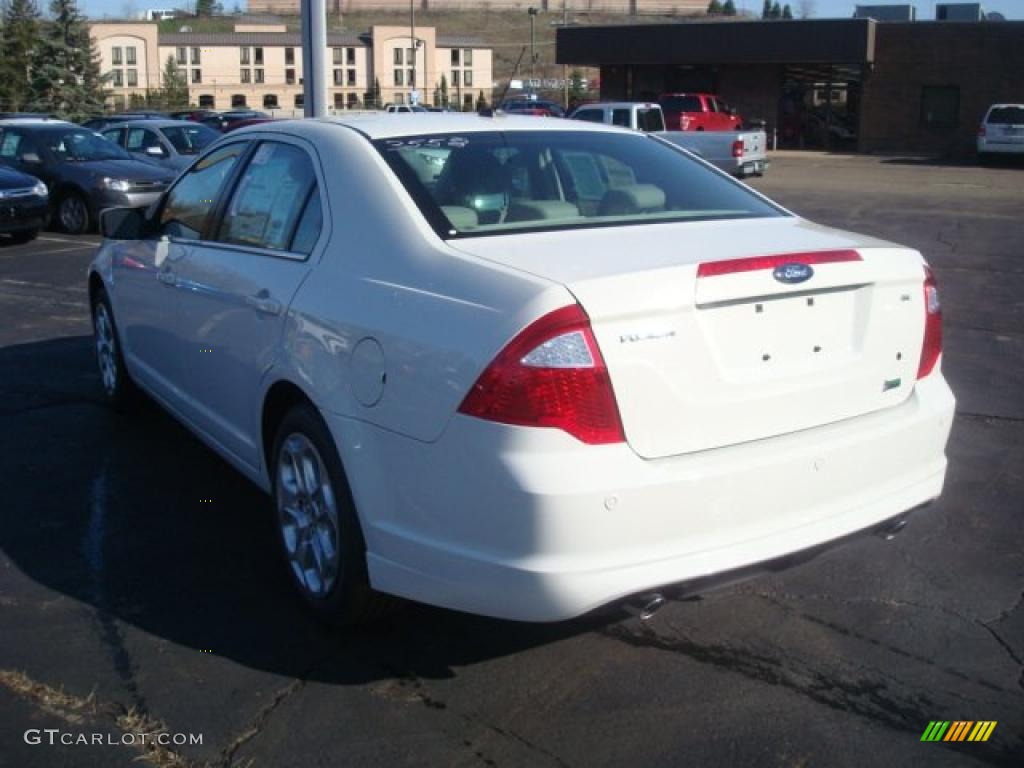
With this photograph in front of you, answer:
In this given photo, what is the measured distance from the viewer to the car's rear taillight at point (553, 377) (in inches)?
124

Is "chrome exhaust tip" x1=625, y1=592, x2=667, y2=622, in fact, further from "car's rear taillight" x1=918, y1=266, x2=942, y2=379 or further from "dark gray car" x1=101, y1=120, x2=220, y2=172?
"dark gray car" x1=101, y1=120, x2=220, y2=172

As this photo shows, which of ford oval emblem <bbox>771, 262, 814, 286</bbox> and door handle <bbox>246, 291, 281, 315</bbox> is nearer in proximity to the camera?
ford oval emblem <bbox>771, 262, 814, 286</bbox>

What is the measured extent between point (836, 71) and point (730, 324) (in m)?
45.2

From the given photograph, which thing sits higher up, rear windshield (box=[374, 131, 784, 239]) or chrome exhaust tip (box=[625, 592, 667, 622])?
rear windshield (box=[374, 131, 784, 239])

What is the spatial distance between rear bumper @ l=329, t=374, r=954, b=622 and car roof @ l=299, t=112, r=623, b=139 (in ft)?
4.49

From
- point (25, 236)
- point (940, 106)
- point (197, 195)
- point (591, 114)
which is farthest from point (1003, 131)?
point (197, 195)

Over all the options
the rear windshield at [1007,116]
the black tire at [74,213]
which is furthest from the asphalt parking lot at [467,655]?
the rear windshield at [1007,116]

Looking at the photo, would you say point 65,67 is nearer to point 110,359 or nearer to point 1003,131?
point 1003,131

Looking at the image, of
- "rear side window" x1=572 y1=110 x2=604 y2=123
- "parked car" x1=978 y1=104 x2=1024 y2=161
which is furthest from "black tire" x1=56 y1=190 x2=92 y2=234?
"parked car" x1=978 y1=104 x2=1024 y2=161

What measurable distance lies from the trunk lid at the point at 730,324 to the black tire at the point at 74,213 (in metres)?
14.8

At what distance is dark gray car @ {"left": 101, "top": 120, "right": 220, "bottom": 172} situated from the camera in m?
19.7

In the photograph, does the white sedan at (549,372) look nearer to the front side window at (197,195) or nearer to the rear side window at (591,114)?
the front side window at (197,195)

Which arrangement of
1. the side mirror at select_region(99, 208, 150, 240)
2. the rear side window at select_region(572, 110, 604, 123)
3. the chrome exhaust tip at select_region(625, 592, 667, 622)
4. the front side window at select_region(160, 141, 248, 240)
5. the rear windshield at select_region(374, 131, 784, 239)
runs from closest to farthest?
the chrome exhaust tip at select_region(625, 592, 667, 622) → the rear windshield at select_region(374, 131, 784, 239) → the front side window at select_region(160, 141, 248, 240) → the side mirror at select_region(99, 208, 150, 240) → the rear side window at select_region(572, 110, 604, 123)

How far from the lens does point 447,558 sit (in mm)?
3346
